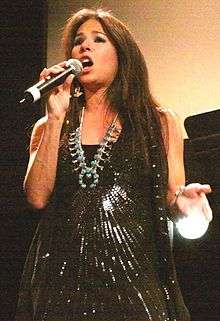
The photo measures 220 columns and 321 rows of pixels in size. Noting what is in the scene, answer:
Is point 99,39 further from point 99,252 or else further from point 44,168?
point 99,252

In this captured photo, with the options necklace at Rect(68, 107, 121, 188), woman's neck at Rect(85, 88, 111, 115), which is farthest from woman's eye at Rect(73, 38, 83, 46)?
necklace at Rect(68, 107, 121, 188)

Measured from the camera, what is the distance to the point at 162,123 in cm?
151

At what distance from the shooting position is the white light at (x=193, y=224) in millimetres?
1387

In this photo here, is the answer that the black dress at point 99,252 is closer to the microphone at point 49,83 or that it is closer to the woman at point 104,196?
the woman at point 104,196

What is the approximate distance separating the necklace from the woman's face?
0.40 feet

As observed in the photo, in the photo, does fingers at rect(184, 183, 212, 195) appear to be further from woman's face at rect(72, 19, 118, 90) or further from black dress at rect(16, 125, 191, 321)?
woman's face at rect(72, 19, 118, 90)

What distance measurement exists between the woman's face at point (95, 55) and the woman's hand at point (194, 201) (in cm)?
35

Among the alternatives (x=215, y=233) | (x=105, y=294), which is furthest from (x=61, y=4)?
(x=105, y=294)

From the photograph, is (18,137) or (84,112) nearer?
(84,112)

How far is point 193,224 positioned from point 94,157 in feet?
0.91

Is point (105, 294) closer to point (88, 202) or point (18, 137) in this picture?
point (88, 202)

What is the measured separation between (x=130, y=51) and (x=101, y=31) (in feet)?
0.30

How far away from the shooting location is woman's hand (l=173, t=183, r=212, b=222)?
1.35 m

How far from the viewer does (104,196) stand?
1396 mm
